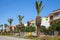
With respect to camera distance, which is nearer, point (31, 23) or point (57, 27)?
point (57, 27)

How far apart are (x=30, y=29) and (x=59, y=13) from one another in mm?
14117

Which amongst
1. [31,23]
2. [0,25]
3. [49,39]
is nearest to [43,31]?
[49,39]

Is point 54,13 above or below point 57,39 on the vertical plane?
above

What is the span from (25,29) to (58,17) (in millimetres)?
16776

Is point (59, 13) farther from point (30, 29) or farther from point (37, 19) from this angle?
point (37, 19)

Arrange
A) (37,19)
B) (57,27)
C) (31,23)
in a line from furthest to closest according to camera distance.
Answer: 1. (31,23)
2. (57,27)
3. (37,19)

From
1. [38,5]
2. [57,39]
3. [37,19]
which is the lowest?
[57,39]

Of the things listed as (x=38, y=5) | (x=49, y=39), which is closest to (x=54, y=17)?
(x=38, y=5)

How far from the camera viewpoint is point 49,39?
27547 mm

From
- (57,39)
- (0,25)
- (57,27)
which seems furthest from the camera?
(0,25)

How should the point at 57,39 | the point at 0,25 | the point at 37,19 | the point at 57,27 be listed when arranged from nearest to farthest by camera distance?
the point at 57,39
the point at 37,19
the point at 57,27
the point at 0,25

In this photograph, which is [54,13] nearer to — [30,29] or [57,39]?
[30,29]

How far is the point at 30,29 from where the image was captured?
76.5 meters

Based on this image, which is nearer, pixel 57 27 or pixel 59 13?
pixel 57 27
